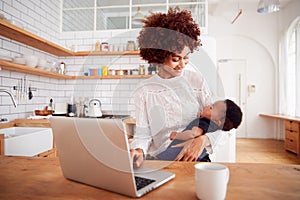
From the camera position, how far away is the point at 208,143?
3.66ft

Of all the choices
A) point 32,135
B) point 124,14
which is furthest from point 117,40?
point 32,135

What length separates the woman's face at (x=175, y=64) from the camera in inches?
47.2

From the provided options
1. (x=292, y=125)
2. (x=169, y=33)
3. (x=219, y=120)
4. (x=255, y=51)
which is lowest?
(x=292, y=125)

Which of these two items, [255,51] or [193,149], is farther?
[255,51]

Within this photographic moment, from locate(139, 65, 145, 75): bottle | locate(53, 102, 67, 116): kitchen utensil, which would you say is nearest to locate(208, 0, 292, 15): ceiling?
locate(139, 65, 145, 75): bottle

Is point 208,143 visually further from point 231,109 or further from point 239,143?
point 239,143

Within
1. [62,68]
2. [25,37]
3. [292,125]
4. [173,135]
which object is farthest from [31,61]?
[292,125]

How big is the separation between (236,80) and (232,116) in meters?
4.82

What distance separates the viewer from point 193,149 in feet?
3.55

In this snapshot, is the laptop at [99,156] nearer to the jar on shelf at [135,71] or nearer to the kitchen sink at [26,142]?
the kitchen sink at [26,142]

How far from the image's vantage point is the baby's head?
1111 millimetres

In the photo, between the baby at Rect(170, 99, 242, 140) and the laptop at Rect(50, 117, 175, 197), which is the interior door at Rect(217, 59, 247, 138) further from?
the laptop at Rect(50, 117, 175, 197)

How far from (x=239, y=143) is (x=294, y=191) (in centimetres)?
462

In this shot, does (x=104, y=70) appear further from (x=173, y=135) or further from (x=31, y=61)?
(x=173, y=135)
